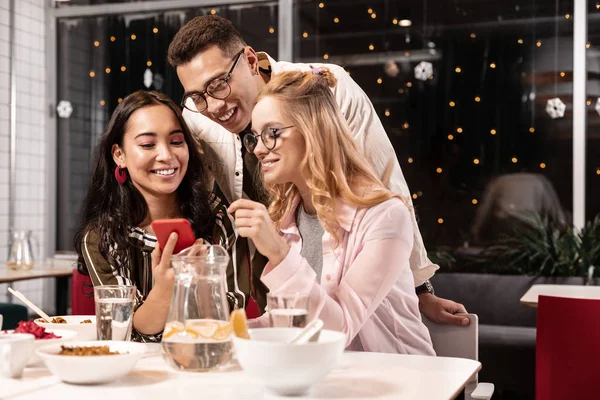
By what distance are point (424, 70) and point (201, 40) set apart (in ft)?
11.8

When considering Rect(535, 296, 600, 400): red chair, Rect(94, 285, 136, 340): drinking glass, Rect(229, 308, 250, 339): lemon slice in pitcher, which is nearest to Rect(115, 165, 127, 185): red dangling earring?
Rect(94, 285, 136, 340): drinking glass

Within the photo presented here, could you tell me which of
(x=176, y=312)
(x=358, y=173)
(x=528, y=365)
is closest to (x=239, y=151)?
(x=358, y=173)

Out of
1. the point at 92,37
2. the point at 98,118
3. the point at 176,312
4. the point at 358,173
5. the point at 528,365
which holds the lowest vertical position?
the point at 528,365

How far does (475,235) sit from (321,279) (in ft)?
13.0

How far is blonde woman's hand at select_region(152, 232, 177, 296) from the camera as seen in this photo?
1.60 meters

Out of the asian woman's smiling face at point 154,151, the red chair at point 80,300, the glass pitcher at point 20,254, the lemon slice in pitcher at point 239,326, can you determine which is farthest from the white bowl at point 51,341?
the glass pitcher at point 20,254

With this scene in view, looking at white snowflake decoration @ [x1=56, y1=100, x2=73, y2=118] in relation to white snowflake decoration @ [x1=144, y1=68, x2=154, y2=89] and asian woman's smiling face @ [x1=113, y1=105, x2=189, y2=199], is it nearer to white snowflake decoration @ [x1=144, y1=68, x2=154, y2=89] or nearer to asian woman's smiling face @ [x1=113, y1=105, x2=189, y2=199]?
white snowflake decoration @ [x1=144, y1=68, x2=154, y2=89]

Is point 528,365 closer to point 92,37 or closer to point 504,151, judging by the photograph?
point 504,151

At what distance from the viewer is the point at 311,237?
80.8 inches

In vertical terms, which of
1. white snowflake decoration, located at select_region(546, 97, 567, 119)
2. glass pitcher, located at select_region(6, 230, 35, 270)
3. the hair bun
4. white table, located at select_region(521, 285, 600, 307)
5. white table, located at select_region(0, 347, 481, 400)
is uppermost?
white snowflake decoration, located at select_region(546, 97, 567, 119)

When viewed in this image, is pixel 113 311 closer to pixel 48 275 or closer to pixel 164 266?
pixel 164 266

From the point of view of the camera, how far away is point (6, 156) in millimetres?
6277

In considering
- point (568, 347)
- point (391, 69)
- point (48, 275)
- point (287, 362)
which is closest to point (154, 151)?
point (287, 362)

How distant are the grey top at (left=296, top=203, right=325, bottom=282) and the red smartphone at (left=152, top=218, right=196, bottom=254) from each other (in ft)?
1.63
